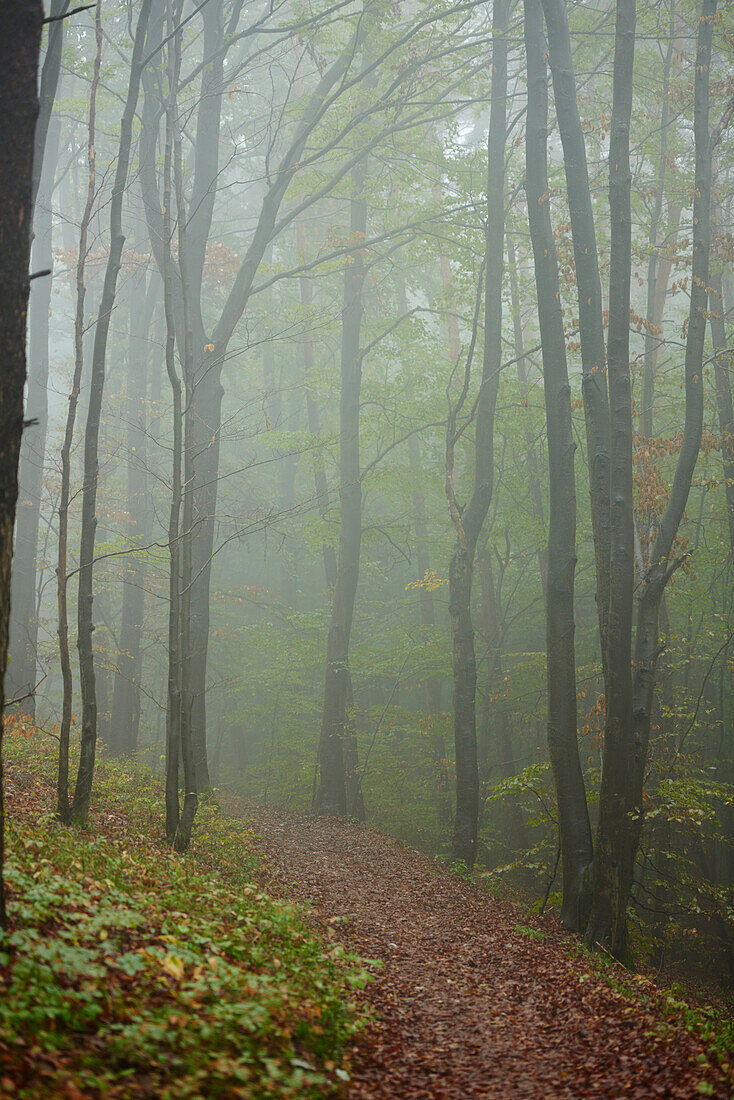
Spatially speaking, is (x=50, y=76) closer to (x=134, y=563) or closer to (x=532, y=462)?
(x=134, y=563)

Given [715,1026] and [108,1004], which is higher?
[108,1004]

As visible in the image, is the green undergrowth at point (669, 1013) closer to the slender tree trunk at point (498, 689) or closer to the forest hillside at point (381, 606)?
the forest hillside at point (381, 606)

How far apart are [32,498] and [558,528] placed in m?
11.2

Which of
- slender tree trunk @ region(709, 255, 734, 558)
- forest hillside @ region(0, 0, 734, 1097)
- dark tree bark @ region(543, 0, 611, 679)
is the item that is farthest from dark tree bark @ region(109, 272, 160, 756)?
slender tree trunk @ region(709, 255, 734, 558)

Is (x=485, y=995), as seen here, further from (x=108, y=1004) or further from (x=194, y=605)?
(x=194, y=605)

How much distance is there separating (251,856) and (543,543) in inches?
380

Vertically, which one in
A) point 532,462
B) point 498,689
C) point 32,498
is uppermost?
point 532,462

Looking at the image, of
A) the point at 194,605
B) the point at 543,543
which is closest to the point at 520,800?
the point at 543,543

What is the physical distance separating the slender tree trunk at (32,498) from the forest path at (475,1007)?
745 cm

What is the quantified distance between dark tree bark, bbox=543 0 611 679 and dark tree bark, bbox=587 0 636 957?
216 millimetres

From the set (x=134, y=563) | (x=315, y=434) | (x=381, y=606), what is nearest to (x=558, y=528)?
(x=315, y=434)

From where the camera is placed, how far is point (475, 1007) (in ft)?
16.3

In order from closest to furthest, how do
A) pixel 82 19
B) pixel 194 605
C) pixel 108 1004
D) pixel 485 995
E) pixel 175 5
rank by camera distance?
pixel 108 1004
pixel 485 995
pixel 175 5
pixel 194 605
pixel 82 19

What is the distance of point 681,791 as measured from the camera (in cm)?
849
